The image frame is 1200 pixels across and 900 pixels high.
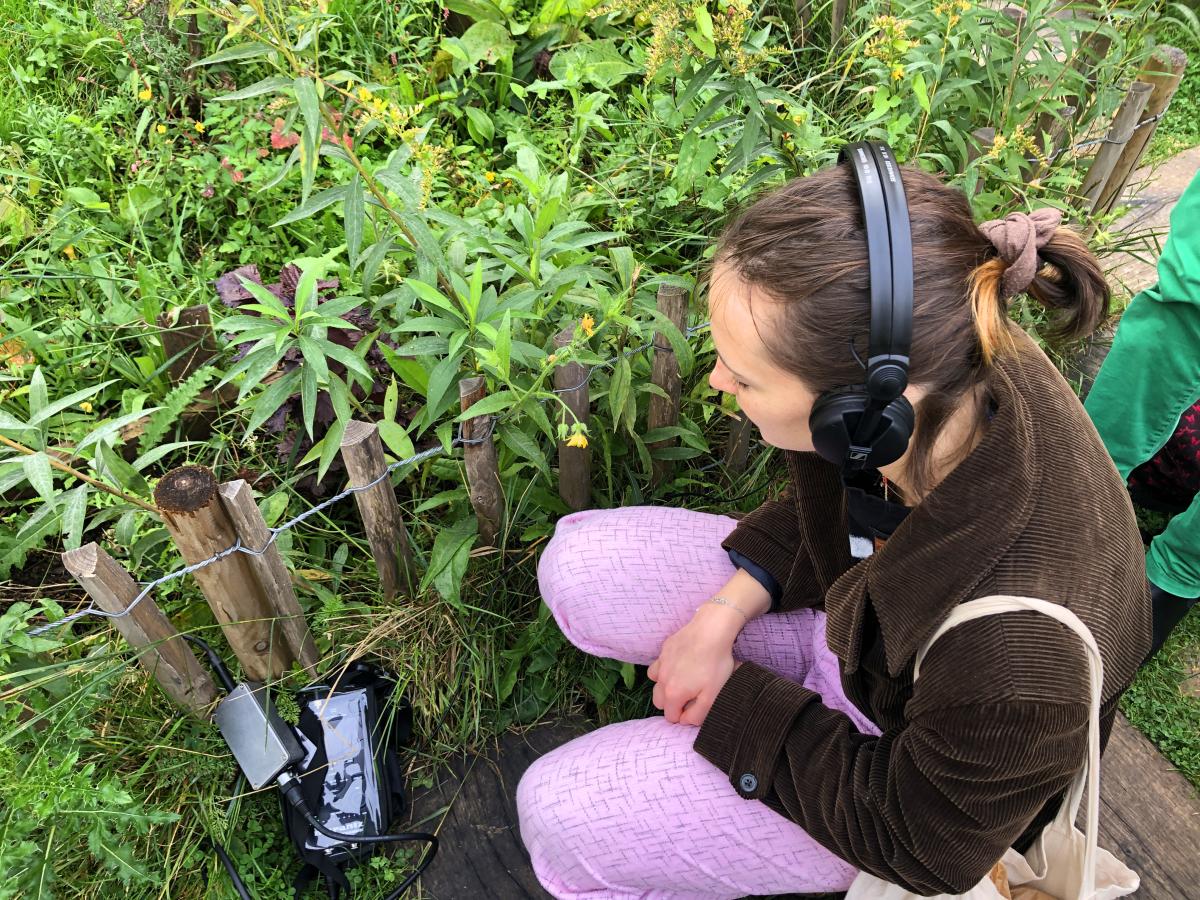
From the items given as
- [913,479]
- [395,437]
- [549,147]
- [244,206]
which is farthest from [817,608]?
[244,206]

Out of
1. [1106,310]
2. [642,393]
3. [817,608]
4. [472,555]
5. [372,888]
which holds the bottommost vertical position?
[372,888]

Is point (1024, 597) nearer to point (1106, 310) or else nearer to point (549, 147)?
point (1106, 310)

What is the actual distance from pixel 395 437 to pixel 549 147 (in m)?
1.62

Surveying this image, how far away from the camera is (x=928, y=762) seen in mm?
1250

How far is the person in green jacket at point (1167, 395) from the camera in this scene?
1.96 metres

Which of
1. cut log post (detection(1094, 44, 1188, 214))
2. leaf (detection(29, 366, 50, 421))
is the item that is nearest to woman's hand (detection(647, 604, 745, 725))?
leaf (detection(29, 366, 50, 421))

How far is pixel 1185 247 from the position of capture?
1925 millimetres

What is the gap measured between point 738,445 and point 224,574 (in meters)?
1.34

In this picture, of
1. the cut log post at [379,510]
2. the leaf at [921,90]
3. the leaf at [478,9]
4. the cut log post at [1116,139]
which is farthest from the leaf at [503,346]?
the cut log post at [1116,139]

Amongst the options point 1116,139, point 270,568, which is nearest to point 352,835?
point 270,568

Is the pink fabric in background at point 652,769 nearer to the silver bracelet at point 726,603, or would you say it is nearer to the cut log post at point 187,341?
the silver bracelet at point 726,603

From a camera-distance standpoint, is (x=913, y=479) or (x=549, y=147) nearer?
(x=913, y=479)

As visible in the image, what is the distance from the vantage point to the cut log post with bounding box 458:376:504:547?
1.85 meters

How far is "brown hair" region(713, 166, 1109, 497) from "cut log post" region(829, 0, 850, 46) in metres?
2.36
